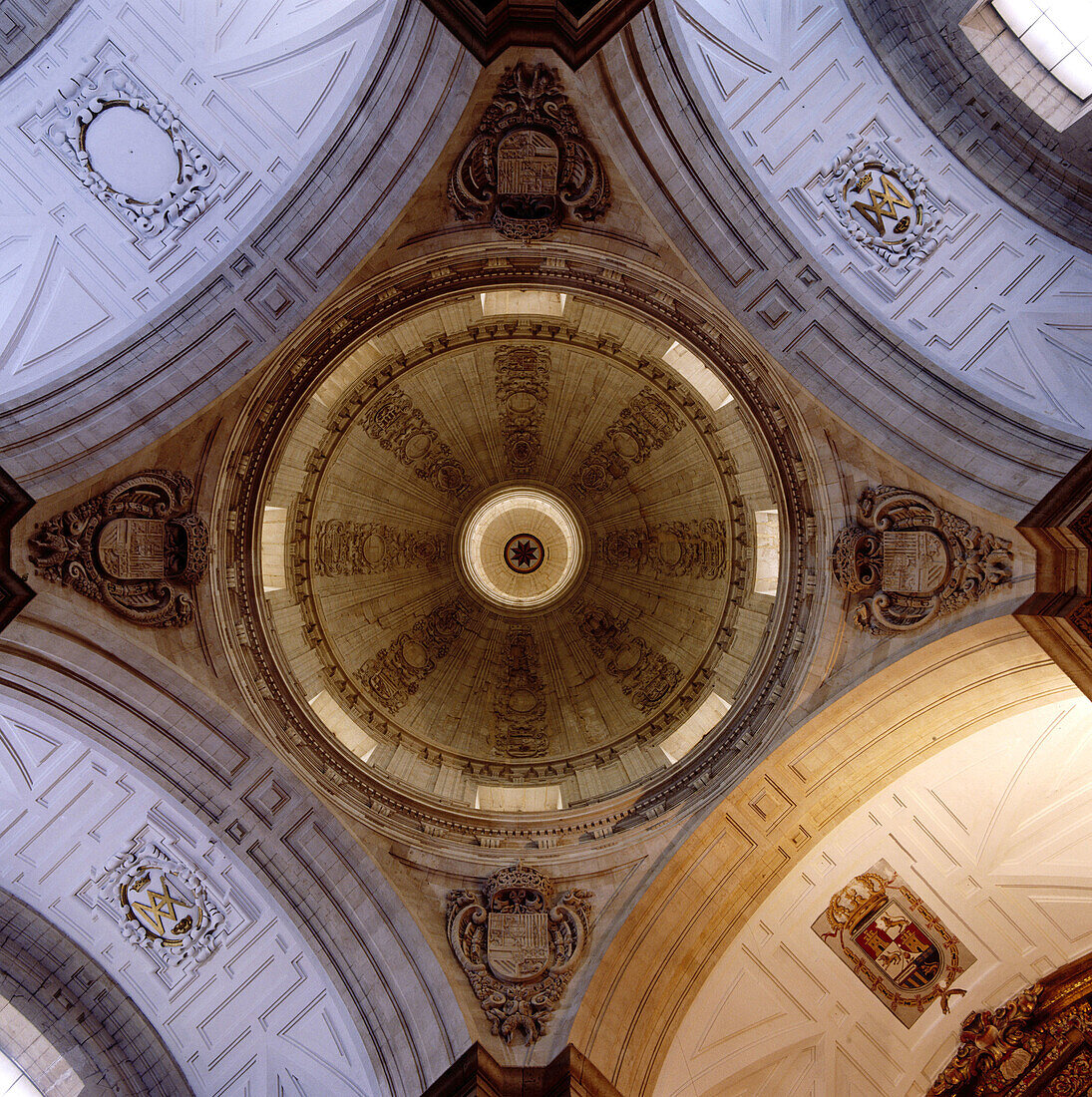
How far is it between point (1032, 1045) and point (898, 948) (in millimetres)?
2246

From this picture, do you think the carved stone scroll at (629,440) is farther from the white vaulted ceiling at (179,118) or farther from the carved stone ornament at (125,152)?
the carved stone ornament at (125,152)

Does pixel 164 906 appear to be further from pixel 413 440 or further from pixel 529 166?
pixel 529 166

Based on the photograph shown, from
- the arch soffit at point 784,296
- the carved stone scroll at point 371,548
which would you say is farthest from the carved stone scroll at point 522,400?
the arch soffit at point 784,296

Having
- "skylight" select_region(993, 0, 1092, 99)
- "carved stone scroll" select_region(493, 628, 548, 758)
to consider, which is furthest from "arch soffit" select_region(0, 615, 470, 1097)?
"skylight" select_region(993, 0, 1092, 99)

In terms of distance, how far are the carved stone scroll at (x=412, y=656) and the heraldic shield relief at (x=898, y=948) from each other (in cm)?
782

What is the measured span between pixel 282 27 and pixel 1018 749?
13.7 m

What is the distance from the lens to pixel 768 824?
12812mm

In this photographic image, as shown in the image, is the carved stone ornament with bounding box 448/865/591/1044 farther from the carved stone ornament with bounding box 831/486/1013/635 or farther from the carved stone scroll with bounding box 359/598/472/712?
the carved stone ornament with bounding box 831/486/1013/635

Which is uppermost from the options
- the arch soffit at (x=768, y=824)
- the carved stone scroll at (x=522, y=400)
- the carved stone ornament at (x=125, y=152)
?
the carved stone ornament at (x=125, y=152)

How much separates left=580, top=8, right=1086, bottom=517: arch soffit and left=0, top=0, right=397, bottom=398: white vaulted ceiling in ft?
10.9

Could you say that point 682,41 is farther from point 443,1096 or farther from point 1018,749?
point 443,1096

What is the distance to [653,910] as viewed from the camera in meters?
12.7

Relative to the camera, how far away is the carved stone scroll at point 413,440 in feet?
52.5

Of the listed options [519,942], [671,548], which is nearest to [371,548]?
[671,548]
